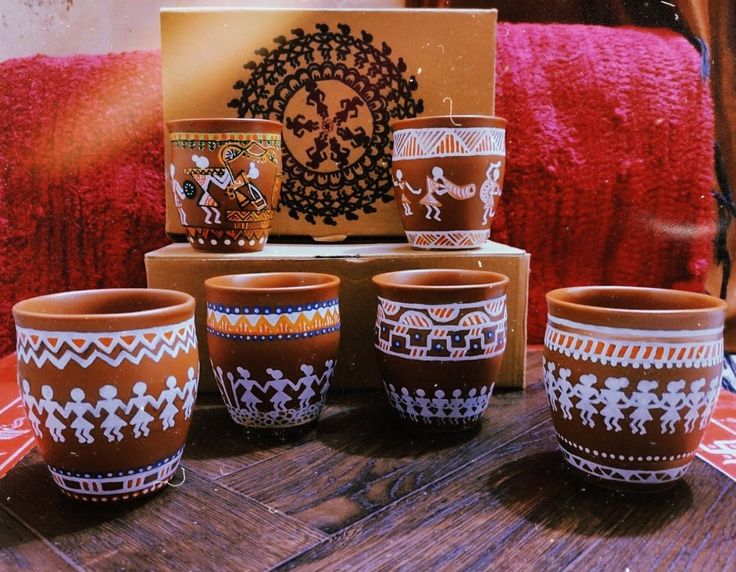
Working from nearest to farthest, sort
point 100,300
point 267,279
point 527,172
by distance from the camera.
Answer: point 100,300 < point 267,279 < point 527,172

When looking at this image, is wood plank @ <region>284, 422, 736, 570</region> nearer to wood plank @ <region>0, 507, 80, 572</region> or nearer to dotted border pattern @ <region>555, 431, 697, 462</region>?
dotted border pattern @ <region>555, 431, 697, 462</region>

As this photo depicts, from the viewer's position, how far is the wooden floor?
407mm

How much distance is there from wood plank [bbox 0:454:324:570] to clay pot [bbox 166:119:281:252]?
0.33m

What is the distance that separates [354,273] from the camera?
75 cm

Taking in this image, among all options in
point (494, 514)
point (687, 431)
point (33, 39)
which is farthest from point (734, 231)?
point (33, 39)

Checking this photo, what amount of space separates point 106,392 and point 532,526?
32 cm

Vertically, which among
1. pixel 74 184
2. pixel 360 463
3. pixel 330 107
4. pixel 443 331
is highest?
pixel 330 107

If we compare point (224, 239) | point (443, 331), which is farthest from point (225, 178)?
point (443, 331)

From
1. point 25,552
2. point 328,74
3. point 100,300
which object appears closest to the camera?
point 25,552

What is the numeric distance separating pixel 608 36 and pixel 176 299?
0.87 meters

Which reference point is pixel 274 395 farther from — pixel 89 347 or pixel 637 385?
pixel 637 385

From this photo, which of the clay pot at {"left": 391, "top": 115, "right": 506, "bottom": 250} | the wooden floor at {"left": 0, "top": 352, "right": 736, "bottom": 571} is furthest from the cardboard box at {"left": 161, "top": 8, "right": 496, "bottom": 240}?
the wooden floor at {"left": 0, "top": 352, "right": 736, "bottom": 571}

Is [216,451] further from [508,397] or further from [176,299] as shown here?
[508,397]

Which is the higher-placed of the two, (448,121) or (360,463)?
(448,121)
